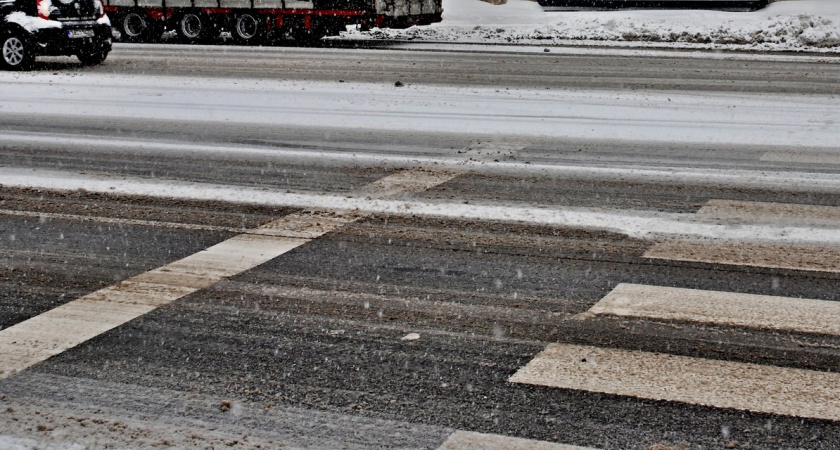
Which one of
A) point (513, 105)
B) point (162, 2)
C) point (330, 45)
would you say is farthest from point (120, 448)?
point (162, 2)

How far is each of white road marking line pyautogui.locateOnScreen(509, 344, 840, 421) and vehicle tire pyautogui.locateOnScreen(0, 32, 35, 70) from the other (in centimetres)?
1392

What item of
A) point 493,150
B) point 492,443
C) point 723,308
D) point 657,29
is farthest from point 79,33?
point 492,443

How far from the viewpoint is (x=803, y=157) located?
9086mm

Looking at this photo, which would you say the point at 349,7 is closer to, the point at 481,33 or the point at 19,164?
the point at 481,33

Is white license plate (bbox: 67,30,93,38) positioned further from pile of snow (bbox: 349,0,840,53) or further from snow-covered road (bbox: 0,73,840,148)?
pile of snow (bbox: 349,0,840,53)

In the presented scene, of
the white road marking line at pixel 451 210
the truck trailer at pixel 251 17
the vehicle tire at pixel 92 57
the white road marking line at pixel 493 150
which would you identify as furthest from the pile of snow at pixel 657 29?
the white road marking line at pixel 451 210

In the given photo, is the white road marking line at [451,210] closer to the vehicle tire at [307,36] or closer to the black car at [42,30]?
the black car at [42,30]

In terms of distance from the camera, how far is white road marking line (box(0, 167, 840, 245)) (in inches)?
253

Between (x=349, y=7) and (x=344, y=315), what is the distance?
18761mm

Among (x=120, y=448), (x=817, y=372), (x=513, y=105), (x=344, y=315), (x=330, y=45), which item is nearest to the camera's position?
(x=120, y=448)

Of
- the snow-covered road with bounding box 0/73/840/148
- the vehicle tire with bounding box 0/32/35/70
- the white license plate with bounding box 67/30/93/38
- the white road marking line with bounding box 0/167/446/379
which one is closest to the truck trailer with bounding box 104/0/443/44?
the white license plate with bounding box 67/30/93/38

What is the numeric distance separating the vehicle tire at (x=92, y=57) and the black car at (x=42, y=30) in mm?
174

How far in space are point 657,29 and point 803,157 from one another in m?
15.6

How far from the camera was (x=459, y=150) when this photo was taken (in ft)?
31.1
